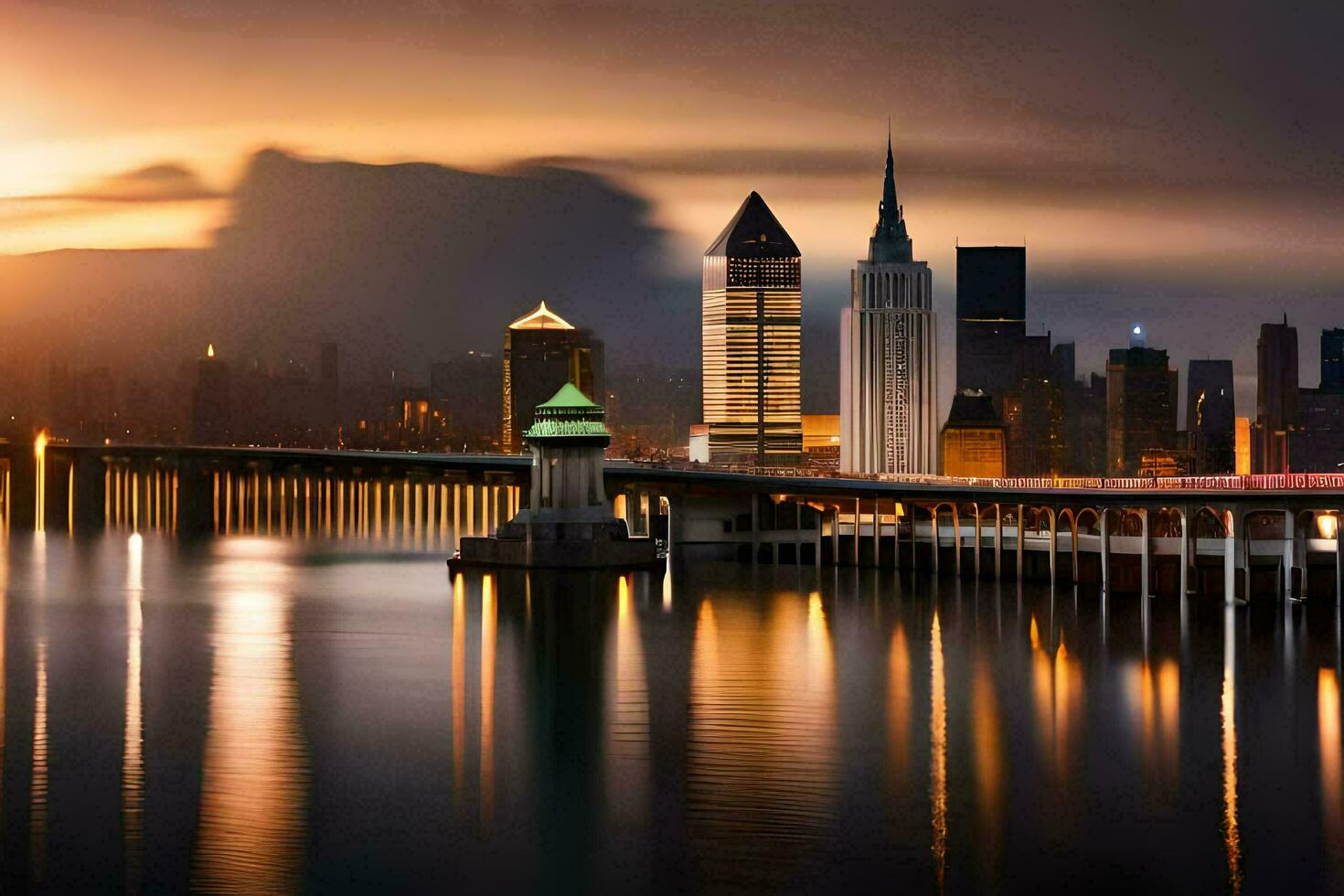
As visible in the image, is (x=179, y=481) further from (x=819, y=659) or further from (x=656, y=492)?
(x=819, y=659)

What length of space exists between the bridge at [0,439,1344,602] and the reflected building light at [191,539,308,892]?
29.6 metres

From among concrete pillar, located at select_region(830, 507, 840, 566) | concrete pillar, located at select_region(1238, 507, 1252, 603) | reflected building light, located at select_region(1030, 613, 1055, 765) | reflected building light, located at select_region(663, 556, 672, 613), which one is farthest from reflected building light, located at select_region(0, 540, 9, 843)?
concrete pillar, located at select_region(1238, 507, 1252, 603)

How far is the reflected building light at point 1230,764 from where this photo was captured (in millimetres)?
33125

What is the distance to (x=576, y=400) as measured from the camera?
90.6m

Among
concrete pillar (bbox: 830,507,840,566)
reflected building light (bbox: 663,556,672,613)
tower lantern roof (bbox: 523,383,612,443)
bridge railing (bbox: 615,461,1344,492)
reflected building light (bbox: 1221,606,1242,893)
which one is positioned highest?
tower lantern roof (bbox: 523,383,612,443)

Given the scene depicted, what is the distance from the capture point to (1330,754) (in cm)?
4297

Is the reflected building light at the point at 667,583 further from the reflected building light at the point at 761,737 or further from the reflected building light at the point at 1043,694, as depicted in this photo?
the reflected building light at the point at 1043,694

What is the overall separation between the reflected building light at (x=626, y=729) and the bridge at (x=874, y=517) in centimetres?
2032

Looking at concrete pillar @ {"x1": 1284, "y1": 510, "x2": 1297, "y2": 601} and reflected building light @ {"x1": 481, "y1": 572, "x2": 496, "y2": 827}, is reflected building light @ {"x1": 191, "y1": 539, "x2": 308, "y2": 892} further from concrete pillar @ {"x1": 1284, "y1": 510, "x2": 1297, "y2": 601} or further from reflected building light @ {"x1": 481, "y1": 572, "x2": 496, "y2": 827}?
concrete pillar @ {"x1": 1284, "y1": 510, "x2": 1297, "y2": 601}

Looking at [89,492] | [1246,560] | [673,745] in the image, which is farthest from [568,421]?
[89,492]

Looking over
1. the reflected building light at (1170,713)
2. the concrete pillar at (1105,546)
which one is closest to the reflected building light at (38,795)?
the reflected building light at (1170,713)

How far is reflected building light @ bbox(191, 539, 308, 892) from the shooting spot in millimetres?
32781

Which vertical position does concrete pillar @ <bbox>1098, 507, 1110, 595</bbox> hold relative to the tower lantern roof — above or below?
below

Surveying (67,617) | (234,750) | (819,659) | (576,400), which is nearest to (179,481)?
(576,400)
